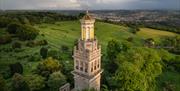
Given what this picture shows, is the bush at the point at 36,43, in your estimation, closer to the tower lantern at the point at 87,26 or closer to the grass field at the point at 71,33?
the grass field at the point at 71,33

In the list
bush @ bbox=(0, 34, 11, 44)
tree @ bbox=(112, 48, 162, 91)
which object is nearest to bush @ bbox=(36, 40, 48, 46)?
bush @ bbox=(0, 34, 11, 44)

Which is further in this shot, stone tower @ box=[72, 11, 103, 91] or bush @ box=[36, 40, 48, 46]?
bush @ box=[36, 40, 48, 46]

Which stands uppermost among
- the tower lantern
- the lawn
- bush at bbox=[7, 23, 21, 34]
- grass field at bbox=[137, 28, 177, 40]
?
the tower lantern

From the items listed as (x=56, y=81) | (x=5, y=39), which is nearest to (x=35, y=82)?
(x=56, y=81)

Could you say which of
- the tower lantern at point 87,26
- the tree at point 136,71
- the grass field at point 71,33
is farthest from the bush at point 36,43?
the tower lantern at point 87,26

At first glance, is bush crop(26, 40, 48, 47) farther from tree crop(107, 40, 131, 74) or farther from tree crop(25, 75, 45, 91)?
tree crop(107, 40, 131, 74)

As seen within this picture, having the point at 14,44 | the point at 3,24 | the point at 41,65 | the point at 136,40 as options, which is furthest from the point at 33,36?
the point at 136,40
